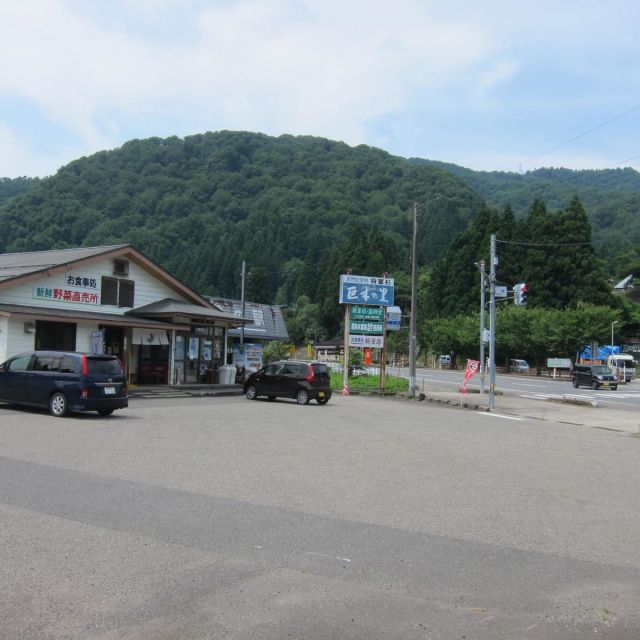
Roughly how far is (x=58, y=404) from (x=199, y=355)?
1372 centimetres

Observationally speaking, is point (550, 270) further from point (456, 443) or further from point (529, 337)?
point (456, 443)

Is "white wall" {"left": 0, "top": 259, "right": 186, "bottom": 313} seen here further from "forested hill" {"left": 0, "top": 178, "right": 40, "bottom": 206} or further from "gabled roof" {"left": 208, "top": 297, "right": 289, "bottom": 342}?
"forested hill" {"left": 0, "top": 178, "right": 40, "bottom": 206}

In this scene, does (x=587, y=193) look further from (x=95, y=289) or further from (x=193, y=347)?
(x=95, y=289)

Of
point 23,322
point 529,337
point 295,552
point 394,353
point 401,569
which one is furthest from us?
point 394,353

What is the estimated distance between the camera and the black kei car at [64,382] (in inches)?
639

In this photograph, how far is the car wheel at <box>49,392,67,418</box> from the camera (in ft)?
53.6

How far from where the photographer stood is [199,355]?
1185 inches

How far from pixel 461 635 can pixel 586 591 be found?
4.87ft

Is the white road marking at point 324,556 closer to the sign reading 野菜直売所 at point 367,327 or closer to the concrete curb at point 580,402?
the concrete curb at point 580,402

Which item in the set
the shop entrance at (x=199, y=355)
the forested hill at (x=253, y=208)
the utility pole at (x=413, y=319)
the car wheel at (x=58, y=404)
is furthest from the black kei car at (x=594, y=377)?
the forested hill at (x=253, y=208)

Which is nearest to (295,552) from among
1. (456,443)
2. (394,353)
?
(456,443)

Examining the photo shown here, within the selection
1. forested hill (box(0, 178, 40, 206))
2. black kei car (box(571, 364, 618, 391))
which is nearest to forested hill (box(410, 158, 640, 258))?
black kei car (box(571, 364, 618, 391))

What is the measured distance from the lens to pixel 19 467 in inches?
378

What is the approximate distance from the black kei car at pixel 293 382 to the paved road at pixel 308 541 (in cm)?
1119
